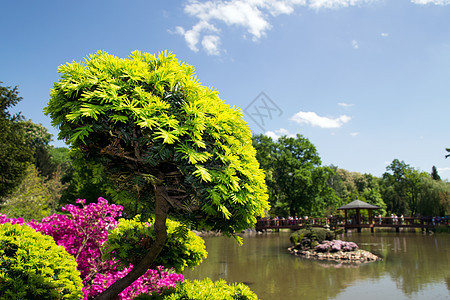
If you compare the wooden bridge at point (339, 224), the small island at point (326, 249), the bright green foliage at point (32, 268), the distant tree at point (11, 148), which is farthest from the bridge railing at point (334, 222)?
the bright green foliage at point (32, 268)

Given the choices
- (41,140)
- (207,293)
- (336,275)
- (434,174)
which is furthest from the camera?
(434,174)

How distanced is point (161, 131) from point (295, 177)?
30.2 metres

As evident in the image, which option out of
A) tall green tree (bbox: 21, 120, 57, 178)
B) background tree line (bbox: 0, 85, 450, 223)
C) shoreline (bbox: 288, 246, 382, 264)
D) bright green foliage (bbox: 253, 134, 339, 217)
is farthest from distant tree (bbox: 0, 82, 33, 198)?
bright green foliage (bbox: 253, 134, 339, 217)

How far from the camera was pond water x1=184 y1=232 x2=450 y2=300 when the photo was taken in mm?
8625

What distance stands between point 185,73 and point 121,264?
3.11 metres

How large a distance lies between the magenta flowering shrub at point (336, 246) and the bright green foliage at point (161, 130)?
13857 mm

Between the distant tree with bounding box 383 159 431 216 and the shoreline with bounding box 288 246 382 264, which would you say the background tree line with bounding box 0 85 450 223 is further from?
the shoreline with bounding box 288 246 382 264

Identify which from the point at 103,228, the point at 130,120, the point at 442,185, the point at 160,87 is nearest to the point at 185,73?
the point at 160,87

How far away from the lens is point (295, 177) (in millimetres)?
31969

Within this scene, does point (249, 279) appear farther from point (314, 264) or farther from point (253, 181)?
point (253, 181)

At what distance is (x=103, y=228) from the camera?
6.09 meters

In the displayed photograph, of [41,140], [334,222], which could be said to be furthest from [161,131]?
[41,140]

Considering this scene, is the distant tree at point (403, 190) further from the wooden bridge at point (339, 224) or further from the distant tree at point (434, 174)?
the wooden bridge at point (339, 224)

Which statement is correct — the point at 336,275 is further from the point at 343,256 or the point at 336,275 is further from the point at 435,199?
the point at 435,199
